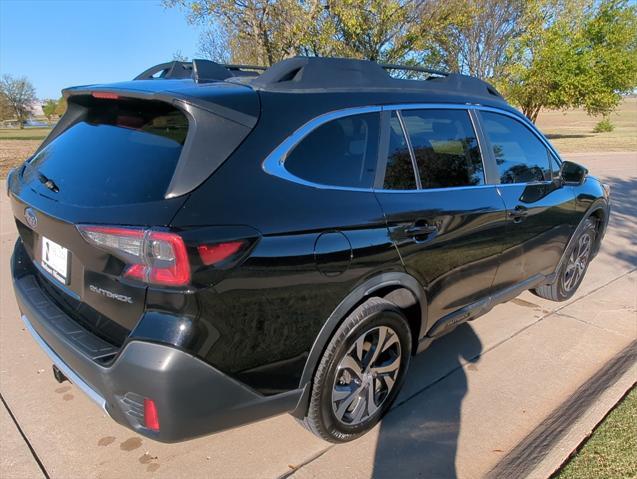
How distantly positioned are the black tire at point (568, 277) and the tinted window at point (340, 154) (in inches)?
108

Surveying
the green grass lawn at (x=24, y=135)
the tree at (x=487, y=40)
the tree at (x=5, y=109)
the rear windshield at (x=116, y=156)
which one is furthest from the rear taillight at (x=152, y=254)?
the tree at (x=5, y=109)

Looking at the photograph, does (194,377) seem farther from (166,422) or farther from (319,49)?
(319,49)

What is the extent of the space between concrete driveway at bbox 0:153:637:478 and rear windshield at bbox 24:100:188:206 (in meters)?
1.31

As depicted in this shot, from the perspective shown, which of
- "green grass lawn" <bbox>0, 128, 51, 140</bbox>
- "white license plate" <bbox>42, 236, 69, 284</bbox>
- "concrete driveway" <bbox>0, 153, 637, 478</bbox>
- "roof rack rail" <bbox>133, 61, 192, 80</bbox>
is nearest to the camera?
"white license plate" <bbox>42, 236, 69, 284</bbox>

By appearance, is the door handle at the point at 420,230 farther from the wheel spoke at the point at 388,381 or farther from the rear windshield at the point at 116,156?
the rear windshield at the point at 116,156

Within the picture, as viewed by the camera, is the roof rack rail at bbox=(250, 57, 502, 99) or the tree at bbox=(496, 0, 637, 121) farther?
the tree at bbox=(496, 0, 637, 121)

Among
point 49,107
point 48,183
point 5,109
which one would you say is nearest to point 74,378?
point 48,183

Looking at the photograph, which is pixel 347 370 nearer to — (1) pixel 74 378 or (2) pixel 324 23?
(1) pixel 74 378

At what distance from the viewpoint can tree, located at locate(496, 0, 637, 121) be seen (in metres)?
26.4

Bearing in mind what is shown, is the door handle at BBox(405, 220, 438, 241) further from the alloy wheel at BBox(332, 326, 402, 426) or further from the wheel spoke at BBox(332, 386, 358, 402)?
the wheel spoke at BBox(332, 386, 358, 402)

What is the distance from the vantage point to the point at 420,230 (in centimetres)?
268

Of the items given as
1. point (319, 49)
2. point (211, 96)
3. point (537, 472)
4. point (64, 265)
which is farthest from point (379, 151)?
point (319, 49)

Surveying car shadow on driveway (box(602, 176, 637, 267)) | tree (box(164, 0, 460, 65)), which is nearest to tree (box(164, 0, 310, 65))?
tree (box(164, 0, 460, 65))

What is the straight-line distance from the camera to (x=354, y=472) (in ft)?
8.01
